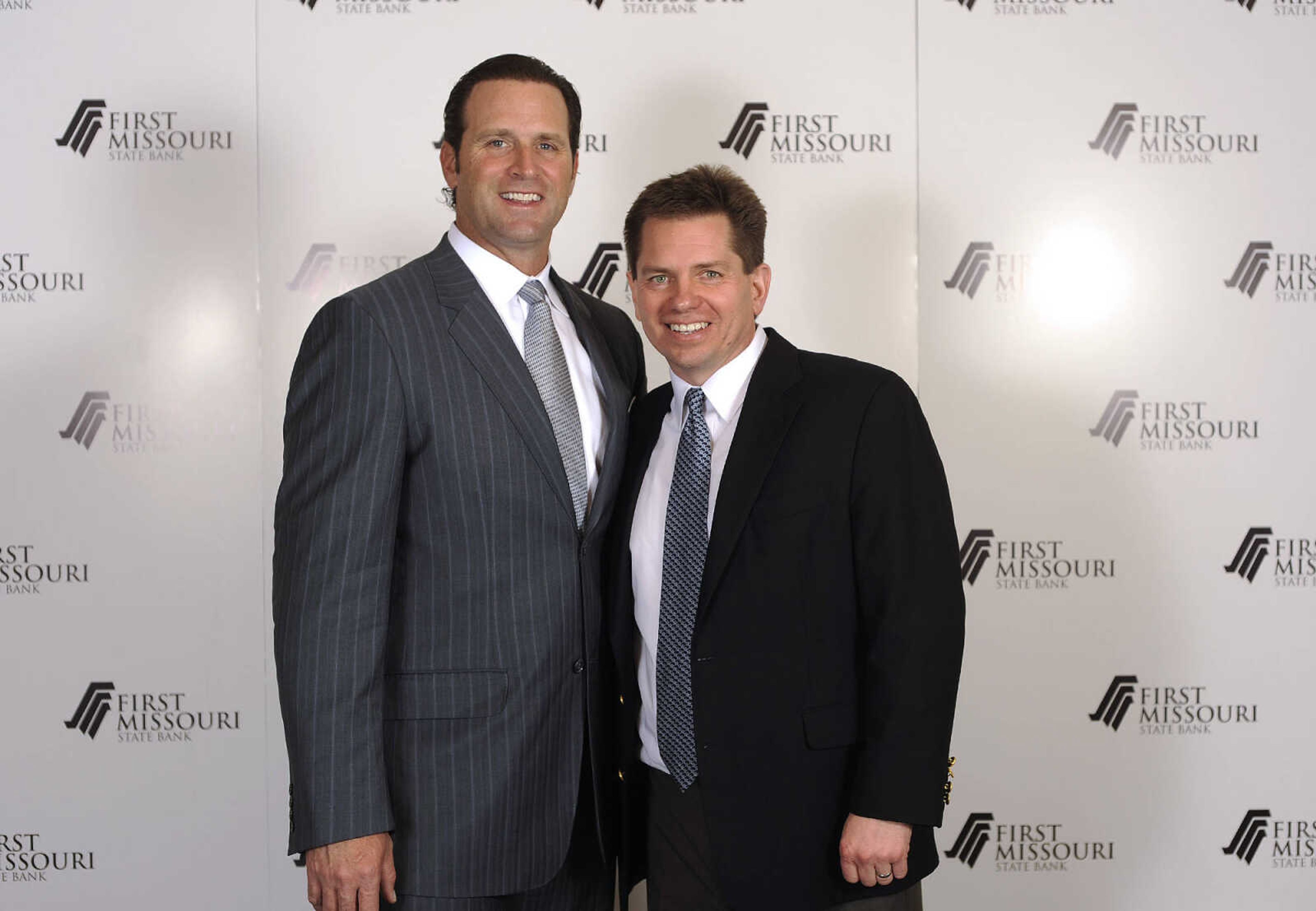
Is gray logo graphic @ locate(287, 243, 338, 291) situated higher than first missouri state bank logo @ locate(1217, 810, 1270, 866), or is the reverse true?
gray logo graphic @ locate(287, 243, 338, 291)

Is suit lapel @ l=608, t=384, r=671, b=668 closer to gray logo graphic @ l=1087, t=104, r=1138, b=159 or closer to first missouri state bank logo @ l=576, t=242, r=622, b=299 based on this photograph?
first missouri state bank logo @ l=576, t=242, r=622, b=299

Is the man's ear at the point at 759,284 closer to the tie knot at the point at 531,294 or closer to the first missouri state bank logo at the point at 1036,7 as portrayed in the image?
the tie knot at the point at 531,294

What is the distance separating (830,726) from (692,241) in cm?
90

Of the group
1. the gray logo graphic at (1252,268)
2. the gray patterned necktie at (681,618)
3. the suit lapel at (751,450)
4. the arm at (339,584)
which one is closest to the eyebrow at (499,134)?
the arm at (339,584)

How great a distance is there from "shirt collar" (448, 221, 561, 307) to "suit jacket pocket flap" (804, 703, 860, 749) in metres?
0.93

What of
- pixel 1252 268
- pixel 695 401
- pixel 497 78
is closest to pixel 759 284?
pixel 695 401

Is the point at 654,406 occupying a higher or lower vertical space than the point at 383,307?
lower

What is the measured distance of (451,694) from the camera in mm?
1750

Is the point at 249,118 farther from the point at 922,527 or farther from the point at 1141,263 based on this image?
the point at 1141,263

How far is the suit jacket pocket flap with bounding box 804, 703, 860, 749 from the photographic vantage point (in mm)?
1704

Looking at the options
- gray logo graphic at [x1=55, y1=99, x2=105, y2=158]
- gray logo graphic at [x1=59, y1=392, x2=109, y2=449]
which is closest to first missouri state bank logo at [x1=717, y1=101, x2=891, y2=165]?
gray logo graphic at [x1=55, y1=99, x2=105, y2=158]

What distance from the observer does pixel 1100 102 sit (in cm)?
309

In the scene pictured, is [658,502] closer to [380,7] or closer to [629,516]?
[629,516]

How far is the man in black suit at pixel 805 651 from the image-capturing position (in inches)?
66.3
